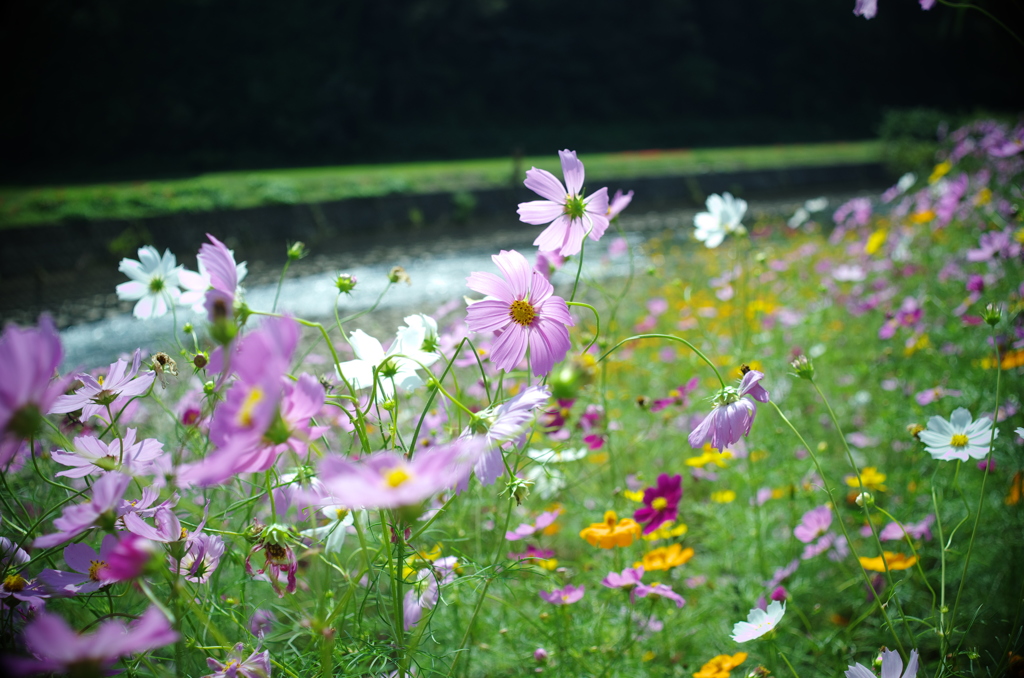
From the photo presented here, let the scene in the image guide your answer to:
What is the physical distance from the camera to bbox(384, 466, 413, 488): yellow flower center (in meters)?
0.27

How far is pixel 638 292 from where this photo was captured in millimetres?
2600

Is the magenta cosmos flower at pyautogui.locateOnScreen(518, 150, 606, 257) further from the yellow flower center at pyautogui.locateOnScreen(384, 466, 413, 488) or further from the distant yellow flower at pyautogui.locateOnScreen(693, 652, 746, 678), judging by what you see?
the distant yellow flower at pyautogui.locateOnScreen(693, 652, 746, 678)

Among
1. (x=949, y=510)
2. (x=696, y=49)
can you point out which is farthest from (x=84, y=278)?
(x=696, y=49)

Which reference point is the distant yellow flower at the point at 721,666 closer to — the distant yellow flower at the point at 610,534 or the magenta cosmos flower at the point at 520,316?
the distant yellow flower at the point at 610,534

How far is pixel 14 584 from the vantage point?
0.40 m

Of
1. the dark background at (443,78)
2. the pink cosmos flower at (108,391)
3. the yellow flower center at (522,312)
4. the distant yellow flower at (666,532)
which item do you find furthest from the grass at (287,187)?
the yellow flower center at (522,312)

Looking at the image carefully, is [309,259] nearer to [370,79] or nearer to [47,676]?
[47,676]

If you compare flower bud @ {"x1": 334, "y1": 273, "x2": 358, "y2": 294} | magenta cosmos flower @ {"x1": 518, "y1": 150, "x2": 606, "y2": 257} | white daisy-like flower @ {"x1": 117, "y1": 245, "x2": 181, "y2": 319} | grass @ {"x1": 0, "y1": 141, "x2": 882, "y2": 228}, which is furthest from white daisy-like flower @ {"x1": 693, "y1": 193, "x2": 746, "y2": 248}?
grass @ {"x1": 0, "y1": 141, "x2": 882, "y2": 228}

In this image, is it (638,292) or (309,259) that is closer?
(638,292)

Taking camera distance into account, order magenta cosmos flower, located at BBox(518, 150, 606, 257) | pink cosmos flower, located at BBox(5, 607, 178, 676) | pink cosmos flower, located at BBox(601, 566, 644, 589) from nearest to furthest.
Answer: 1. pink cosmos flower, located at BBox(5, 607, 178, 676)
2. magenta cosmos flower, located at BBox(518, 150, 606, 257)
3. pink cosmos flower, located at BBox(601, 566, 644, 589)

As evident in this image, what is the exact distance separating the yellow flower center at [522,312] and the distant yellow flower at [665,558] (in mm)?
343

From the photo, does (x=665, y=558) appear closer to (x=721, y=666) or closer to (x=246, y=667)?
(x=721, y=666)

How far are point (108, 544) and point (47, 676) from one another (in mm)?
91

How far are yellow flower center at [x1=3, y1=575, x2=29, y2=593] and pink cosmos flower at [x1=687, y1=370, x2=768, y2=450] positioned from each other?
458mm
